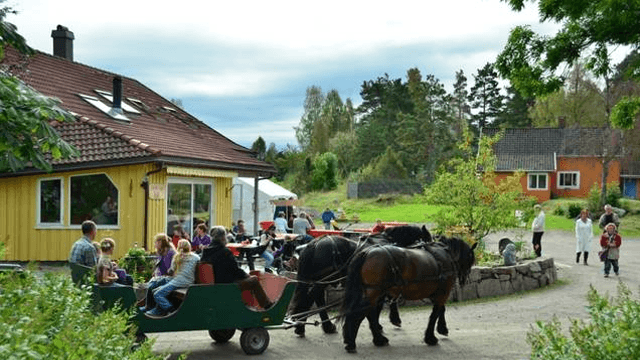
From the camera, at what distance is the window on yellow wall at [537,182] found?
56.1 meters

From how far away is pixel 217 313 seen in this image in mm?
9102

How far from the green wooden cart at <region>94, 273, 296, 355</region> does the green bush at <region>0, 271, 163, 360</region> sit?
2364 millimetres

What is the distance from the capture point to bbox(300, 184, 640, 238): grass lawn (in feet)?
128

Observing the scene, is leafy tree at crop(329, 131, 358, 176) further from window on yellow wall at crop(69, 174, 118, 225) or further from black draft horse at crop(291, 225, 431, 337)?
black draft horse at crop(291, 225, 431, 337)

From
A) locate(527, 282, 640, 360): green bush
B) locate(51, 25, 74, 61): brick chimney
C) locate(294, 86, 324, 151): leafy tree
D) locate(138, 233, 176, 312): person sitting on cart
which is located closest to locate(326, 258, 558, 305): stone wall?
locate(138, 233, 176, 312): person sitting on cart

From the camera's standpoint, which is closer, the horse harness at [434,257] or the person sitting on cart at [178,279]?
the person sitting on cart at [178,279]

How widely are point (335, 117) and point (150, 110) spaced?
64.6 meters

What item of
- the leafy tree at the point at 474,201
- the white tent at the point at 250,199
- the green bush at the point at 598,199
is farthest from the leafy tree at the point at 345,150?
the leafy tree at the point at 474,201

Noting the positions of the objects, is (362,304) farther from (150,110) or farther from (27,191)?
(150,110)

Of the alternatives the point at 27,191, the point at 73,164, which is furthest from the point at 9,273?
the point at 27,191

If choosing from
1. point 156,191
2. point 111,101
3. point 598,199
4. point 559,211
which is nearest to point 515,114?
point 559,211

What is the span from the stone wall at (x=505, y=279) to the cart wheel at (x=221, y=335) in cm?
546

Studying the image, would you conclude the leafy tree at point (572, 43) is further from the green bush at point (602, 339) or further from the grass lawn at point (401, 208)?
the grass lawn at point (401, 208)

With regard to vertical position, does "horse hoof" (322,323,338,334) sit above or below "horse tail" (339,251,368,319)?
below
